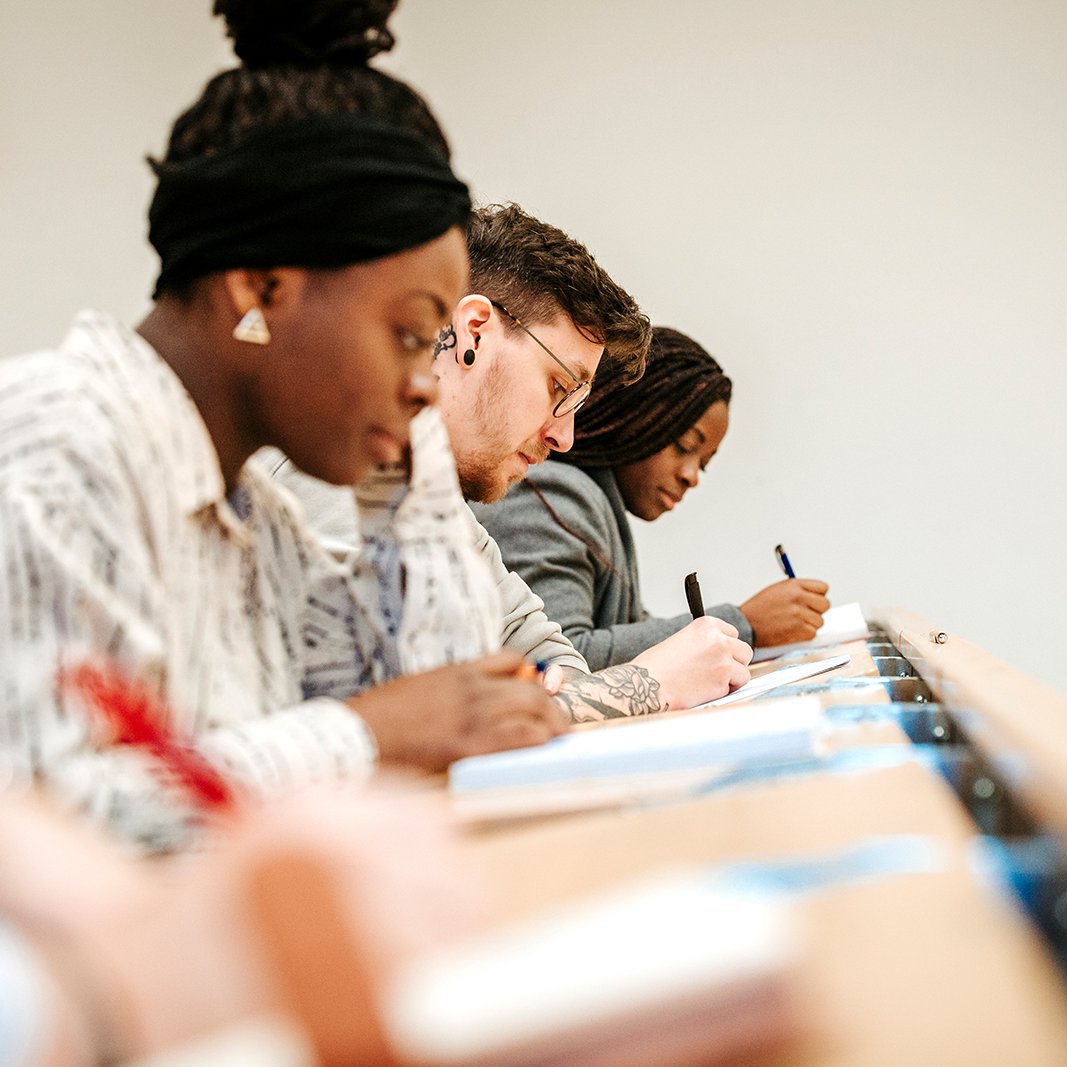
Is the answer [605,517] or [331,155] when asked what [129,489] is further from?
[605,517]

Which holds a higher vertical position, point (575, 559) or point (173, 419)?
point (173, 419)

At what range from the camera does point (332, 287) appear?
78 cm

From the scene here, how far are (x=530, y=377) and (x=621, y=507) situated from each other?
656 millimetres

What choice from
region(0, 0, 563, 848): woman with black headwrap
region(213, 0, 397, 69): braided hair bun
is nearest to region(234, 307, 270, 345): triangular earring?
region(0, 0, 563, 848): woman with black headwrap

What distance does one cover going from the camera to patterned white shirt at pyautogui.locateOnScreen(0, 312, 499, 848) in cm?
55

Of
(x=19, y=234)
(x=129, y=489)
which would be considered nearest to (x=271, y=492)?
(x=129, y=489)

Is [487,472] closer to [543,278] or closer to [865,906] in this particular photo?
[543,278]

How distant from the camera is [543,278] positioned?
1.56 metres

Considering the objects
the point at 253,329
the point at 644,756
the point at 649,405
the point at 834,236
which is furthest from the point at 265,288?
the point at 834,236

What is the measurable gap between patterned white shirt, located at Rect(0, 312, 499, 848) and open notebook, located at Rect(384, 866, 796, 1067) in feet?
1.00

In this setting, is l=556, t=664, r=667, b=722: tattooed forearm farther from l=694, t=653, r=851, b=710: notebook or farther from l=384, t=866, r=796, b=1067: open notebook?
l=384, t=866, r=796, b=1067: open notebook

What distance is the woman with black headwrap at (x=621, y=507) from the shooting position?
1729 millimetres

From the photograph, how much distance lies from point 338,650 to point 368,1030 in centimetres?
67

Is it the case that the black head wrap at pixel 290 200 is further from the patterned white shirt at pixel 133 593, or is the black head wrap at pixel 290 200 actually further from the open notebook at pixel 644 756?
the open notebook at pixel 644 756
